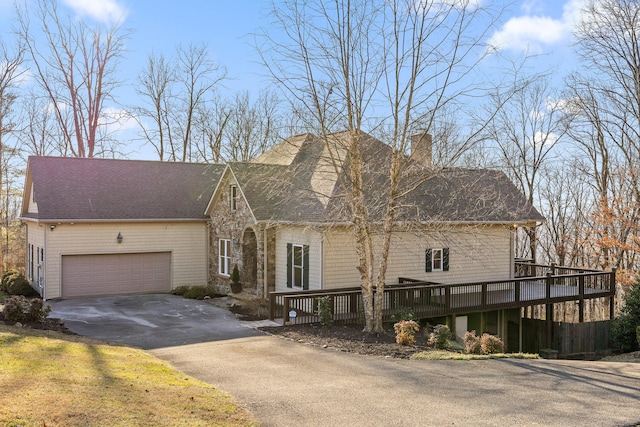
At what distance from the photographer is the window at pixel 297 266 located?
1725cm

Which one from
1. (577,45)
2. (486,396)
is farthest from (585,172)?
(486,396)

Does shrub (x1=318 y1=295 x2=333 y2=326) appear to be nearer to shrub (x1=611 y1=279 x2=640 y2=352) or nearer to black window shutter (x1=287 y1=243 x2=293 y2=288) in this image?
black window shutter (x1=287 y1=243 x2=293 y2=288)

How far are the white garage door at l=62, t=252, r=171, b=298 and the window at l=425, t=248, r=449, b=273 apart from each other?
1110 cm

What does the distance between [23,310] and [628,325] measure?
63.9ft

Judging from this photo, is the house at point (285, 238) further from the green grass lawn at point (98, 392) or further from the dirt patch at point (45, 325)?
the green grass lawn at point (98, 392)

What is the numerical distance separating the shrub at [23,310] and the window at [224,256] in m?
8.35

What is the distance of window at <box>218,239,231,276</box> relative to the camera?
2128 cm

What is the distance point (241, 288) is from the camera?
2002 cm

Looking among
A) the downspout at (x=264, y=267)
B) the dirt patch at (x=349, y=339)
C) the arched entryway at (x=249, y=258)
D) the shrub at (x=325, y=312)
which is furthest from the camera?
the arched entryway at (x=249, y=258)

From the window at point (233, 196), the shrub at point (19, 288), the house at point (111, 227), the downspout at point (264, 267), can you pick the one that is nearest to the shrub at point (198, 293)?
the house at point (111, 227)

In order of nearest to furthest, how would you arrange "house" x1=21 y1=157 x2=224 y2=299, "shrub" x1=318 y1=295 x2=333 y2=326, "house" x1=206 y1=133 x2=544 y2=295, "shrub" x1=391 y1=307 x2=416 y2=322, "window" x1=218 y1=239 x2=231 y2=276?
"shrub" x1=318 y1=295 x2=333 y2=326 → "shrub" x1=391 y1=307 x2=416 y2=322 → "house" x1=206 y1=133 x2=544 y2=295 → "house" x1=21 y1=157 x2=224 y2=299 → "window" x1=218 y1=239 x2=231 y2=276

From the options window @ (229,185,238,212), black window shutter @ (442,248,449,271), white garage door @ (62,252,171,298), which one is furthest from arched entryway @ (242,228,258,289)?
black window shutter @ (442,248,449,271)

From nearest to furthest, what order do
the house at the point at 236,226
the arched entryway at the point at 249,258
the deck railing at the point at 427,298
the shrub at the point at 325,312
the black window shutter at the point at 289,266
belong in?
the shrub at the point at 325,312
the deck railing at the point at 427,298
the house at the point at 236,226
the black window shutter at the point at 289,266
the arched entryway at the point at 249,258

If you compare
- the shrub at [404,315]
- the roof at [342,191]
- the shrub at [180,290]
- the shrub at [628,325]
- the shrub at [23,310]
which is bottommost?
the shrub at [628,325]
